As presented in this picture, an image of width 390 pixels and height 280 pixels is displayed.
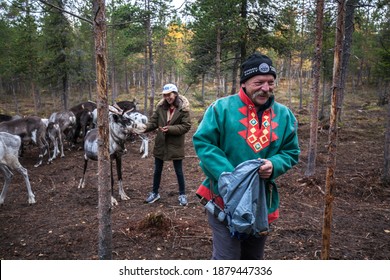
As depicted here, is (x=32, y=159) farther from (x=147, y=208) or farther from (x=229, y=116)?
(x=229, y=116)

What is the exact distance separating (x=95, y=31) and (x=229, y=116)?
66.1 inches

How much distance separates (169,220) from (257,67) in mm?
3264

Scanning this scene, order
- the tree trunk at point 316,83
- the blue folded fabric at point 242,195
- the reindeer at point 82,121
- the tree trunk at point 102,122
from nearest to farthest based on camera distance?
the blue folded fabric at point 242,195 < the tree trunk at point 102,122 < the tree trunk at point 316,83 < the reindeer at point 82,121

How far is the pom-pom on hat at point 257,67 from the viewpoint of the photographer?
248cm

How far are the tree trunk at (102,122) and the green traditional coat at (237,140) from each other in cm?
116

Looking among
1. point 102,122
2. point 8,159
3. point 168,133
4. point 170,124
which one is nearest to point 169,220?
point 168,133

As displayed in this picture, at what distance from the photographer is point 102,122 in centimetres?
309

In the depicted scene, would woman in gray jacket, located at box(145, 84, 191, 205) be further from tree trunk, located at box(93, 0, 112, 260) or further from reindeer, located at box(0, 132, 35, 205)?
reindeer, located at box(0, 132, 35, 205)

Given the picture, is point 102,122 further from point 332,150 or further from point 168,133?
point 332,150

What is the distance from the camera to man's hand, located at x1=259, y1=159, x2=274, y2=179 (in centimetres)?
234

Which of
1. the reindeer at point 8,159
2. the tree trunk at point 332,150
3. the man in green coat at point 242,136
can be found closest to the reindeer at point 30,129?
the reindeer at point 8,159

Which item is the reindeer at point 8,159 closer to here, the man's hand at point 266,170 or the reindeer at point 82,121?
the man's hand at point 266,170

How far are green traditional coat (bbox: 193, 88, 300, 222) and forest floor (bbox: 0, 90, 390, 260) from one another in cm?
212
